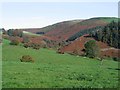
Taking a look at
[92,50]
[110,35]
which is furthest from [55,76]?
[110,35]

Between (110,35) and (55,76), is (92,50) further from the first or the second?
(55,76)

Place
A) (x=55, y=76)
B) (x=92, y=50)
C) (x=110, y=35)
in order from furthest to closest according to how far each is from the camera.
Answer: (x=110, y=35) → (x=92, y=50) → (x=55, y=76)

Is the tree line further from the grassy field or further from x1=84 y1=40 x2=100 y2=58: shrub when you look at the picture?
the grassy field

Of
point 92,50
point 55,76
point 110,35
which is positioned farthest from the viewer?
point 110,35

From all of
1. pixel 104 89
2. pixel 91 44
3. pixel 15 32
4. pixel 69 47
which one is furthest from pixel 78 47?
pixel 104 89

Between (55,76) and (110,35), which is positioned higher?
(55,76)

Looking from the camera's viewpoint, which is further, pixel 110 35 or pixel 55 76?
pixel 110 35

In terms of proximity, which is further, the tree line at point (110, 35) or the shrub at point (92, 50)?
the tree line at point (110, 35)

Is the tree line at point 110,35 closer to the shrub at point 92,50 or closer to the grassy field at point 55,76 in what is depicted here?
the shrub at point 92,50

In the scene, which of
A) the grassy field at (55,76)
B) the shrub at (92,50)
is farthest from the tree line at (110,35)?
the grassy field at (55,76)

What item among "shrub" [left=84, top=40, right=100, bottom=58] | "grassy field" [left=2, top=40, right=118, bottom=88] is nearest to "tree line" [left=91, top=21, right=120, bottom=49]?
"shrub" [left=84, top=40, right=100, bottom=58]

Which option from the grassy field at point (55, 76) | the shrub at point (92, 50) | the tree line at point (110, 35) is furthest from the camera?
the tree line at point (110, 35)

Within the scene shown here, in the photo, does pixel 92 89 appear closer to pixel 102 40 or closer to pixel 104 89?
pixel 104 89

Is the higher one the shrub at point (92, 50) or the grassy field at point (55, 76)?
the grassy field at point (55, 76)
